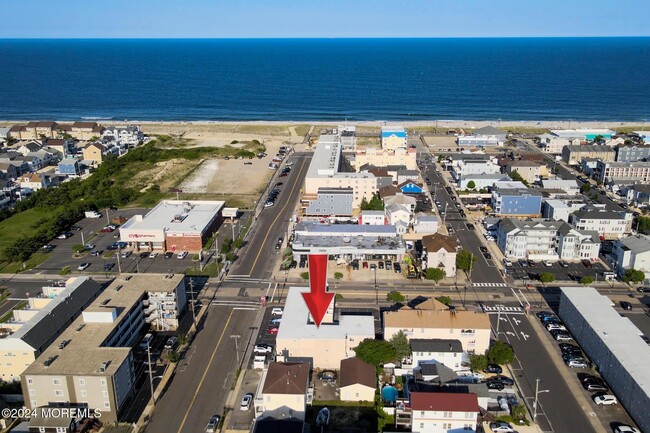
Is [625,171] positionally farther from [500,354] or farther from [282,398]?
[282,398]

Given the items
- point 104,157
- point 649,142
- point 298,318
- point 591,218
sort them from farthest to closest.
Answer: point 649,142 → point 104,157 → point 591,218 → point 298,318

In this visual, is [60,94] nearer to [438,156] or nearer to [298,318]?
→ [438,156]

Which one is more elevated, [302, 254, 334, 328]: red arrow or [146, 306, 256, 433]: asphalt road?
[302, 254, 334, 328]: red arrow

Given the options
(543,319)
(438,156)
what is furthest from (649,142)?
(543,319)

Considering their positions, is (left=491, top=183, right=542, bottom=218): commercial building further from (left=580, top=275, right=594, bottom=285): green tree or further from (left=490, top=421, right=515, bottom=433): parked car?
(left=490, top=421, right=515, bottom=433): parked car

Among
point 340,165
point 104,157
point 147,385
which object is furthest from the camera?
point 104,157

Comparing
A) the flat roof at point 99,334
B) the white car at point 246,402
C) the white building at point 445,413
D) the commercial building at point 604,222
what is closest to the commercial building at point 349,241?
the flat roof at point 99,334

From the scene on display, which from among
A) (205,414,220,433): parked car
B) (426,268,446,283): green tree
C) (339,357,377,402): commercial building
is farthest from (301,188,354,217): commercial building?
(205,414,220,433): parked car

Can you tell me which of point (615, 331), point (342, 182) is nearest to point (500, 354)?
point (615, 331)
